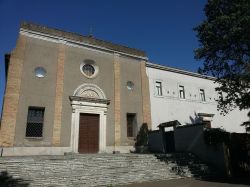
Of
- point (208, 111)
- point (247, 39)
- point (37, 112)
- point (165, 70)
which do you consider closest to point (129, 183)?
point (37, 112)

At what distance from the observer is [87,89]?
17.2m

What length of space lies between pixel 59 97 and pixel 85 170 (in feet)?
22.2

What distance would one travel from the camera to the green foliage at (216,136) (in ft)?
44.3

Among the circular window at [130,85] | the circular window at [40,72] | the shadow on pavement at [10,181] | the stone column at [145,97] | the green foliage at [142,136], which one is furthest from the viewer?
the circular window at [130,85]

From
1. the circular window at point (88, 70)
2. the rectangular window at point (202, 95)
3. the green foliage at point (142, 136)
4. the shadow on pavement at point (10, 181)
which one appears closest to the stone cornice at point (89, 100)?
the circular window at point (88, 70)

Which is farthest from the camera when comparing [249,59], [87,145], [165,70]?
[165,70]

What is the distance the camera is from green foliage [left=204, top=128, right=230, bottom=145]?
13.5 meters

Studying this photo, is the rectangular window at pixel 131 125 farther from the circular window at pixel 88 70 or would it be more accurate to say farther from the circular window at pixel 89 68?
the circular window at pixel 88 70

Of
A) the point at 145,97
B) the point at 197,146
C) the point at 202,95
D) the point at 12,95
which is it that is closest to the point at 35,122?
the point at 12,95

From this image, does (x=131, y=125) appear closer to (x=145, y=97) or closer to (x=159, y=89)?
(x=145, y=97)

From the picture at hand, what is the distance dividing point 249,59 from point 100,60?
35.6ft

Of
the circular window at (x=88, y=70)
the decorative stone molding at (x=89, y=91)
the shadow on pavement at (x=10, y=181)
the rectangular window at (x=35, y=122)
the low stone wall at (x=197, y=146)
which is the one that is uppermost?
the circular window at (x=88, y=70)

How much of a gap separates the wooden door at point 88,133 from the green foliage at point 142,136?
3.53 metres

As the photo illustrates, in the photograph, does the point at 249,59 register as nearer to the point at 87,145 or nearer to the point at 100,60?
the point at 100,60
